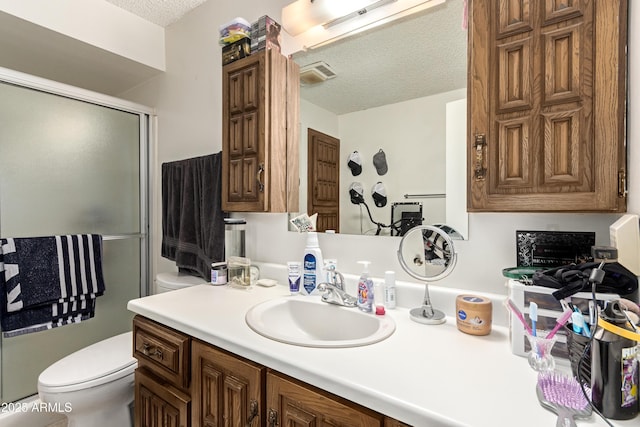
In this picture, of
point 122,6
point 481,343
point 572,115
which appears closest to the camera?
point 572,115

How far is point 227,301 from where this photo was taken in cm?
113

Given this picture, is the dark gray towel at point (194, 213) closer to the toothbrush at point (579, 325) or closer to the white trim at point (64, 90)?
the white trim at point (64, 90)

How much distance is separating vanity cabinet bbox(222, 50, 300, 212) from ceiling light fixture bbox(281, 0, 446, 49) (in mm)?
132

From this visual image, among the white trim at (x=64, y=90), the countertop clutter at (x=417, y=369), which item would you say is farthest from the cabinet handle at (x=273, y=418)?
the white trim at (x=64, y=90)

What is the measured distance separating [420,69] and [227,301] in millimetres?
1070

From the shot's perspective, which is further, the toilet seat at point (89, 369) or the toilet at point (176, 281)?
the toilet at point (176, 281)

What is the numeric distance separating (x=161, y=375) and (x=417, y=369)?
867 millimetres

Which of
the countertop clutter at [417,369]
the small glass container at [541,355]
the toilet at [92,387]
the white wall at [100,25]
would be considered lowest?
the toilet at [92,387]

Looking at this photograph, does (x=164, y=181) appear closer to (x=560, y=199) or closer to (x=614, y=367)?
(x=560, y=199)

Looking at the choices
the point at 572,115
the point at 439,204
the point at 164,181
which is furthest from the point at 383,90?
the point at 164,181

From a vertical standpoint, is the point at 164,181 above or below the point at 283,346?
above

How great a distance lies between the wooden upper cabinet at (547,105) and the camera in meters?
0.62

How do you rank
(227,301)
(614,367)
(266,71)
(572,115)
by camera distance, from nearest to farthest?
(614,367), (572,115), (227,301), (266,71)

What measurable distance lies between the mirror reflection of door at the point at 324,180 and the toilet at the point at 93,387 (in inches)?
40.9
